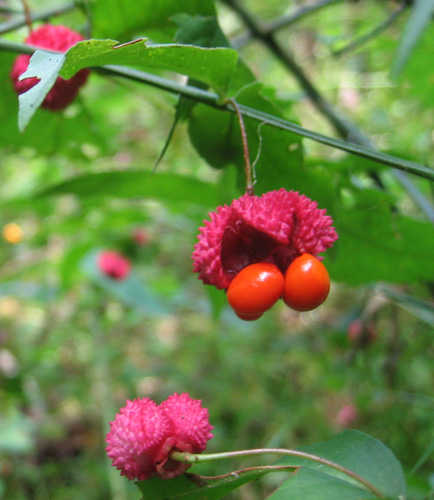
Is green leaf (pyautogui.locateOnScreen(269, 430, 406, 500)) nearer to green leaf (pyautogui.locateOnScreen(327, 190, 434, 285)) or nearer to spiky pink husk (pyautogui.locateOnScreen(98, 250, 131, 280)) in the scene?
green leaf (pyautogui.locateOnScreen(327, 190, 434, 285))

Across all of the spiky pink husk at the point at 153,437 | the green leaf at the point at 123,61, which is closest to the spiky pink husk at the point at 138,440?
the spiky pink husk at the point at 153,437

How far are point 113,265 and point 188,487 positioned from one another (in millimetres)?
1515

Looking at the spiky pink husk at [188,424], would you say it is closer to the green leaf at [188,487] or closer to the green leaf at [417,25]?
the green leaf at [188,487]

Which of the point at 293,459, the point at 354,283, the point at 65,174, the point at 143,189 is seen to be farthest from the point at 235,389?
the point at 293,459

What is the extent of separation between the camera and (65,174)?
2.19 meters

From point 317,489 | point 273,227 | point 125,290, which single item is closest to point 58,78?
point 273,227

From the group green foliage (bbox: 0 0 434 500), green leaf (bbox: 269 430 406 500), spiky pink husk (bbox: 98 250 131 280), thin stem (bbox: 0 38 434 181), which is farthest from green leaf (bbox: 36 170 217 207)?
spiky pink husk (bbox: 98 250 131 280)

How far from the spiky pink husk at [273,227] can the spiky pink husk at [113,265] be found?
56.8 inches

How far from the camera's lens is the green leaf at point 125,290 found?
1.84 m

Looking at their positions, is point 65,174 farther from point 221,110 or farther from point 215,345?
point 221,110

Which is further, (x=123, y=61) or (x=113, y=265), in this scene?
(x=113, y=265)

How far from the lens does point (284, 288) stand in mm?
521

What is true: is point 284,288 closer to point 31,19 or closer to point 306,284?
point 306,284

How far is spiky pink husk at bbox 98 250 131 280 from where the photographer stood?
1940 mm
